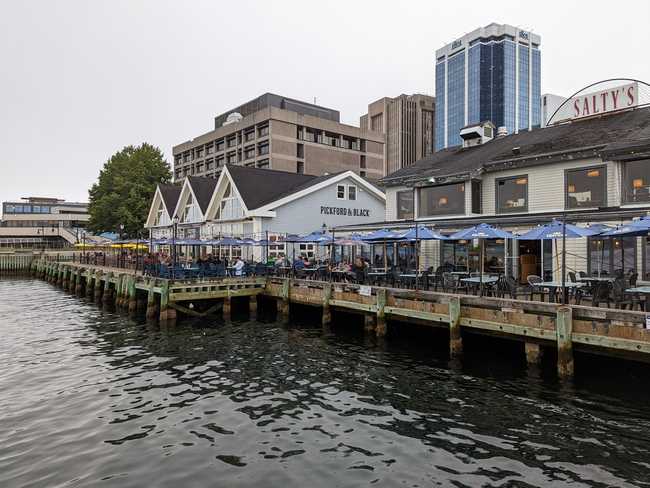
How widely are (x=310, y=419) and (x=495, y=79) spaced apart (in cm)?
17779

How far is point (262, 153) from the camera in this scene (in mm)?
76500

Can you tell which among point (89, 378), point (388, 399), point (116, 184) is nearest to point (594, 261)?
point (388, 399)

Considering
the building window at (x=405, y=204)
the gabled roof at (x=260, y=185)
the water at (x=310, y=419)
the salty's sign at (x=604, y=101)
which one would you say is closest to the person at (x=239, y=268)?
the gabled roof at (x=260, y=185)

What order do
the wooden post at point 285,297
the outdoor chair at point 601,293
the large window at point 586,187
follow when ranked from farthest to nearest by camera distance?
the wooden post at point 285,297, the large window at point 586,187, the outdoor chair at point 601,293

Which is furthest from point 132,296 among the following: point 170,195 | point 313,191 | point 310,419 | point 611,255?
point 611,255

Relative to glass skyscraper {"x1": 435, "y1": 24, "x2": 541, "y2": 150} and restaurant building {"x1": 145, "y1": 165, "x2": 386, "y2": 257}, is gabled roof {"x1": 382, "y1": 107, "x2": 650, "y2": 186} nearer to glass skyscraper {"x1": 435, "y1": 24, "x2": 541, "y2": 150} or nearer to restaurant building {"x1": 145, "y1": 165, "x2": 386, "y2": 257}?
restaurant building {"x1": 145, "y1": 165, "x2": 386, "y2": 257}

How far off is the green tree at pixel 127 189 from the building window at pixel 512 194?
128ft

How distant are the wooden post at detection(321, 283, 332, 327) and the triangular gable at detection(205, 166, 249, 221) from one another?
604 inches

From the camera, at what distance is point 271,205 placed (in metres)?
32.7

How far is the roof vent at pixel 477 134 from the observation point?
3034 cm

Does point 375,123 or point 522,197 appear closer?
point 522,197

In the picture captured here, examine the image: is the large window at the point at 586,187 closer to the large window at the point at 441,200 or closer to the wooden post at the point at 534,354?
the large window at the point at 441,200

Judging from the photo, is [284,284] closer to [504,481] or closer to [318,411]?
[318,411]

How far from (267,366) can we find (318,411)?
4049 millimetres
